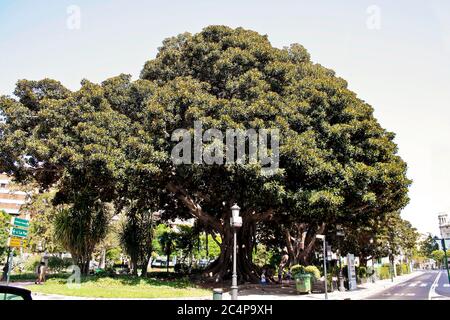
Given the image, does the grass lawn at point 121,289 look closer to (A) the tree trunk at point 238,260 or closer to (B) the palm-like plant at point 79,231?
(B) the palm-like plant at point 79,231

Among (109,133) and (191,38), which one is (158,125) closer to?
(109,133)

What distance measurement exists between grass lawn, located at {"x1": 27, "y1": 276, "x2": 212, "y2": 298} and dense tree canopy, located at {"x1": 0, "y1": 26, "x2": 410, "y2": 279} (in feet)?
18.2

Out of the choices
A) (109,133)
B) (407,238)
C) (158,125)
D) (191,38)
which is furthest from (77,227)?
(407,238)

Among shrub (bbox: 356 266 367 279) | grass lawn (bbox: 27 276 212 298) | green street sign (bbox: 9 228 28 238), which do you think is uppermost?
green street sign (bbox: 9 228 28 238)

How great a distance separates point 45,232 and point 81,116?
23.1 metres

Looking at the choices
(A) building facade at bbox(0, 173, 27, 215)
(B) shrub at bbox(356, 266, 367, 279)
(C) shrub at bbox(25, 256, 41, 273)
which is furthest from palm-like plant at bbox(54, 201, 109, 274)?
(A) building facade at bbox(0, 173, 27, 215)

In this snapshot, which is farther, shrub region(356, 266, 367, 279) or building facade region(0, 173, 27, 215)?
building facade region(0, 173, 27, 215)

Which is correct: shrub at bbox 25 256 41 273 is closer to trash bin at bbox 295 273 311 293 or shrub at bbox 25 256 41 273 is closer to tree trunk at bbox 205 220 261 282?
tree trunk at bbox 205 220 261 282

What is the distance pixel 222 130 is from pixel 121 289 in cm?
1016

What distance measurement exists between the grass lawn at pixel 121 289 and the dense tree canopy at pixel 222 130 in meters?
5.56

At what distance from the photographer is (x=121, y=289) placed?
1853 cm

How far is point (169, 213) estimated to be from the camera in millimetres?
31469

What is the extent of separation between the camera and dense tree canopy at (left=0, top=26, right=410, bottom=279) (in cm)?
1980

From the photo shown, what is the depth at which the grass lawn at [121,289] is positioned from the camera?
16823 millimetres
